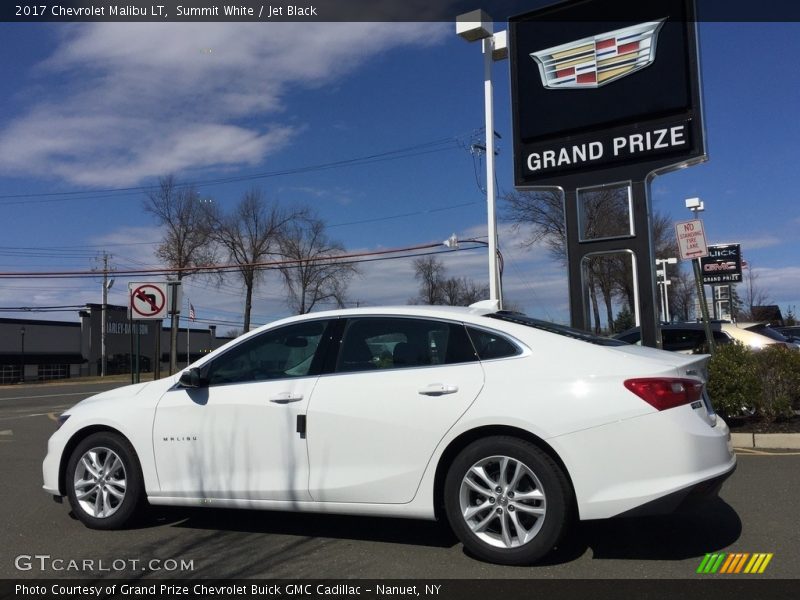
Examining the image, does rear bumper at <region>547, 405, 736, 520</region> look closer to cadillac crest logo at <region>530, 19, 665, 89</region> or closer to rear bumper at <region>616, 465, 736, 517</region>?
rear bumper at <region>616, 465, 736, 517</region>

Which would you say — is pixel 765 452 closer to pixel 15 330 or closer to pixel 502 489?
pixel 502 489

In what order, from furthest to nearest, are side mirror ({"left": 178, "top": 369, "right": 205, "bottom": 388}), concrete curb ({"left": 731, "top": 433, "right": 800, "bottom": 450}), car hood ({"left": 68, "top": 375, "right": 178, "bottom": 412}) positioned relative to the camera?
concrete curb ({"left": 731, "top": 433, "right": 800, "bottom": 450}) → car hood ({"left": 68, "top": 375, "right": 178, "bottom": 412}) → side mirror ({"left": 178, "top": 369, "right": 205, "bottom": 388})

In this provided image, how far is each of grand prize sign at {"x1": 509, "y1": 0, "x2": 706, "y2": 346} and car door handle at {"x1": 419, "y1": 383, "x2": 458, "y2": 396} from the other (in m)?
6.57

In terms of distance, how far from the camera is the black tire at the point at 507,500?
4.13m

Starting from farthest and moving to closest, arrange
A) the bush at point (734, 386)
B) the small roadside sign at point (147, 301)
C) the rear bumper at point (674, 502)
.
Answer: the small roadside sign at point (147, 301)
the bush at point (734, 386)
the rear bumper at point (674, 502)

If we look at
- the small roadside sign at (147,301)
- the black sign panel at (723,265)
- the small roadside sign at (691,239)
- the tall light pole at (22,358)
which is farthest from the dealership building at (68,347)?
the small roadside sign at (691,239)

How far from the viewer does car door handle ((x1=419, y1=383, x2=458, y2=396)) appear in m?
4.45

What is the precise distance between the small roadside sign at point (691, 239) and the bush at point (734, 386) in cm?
180

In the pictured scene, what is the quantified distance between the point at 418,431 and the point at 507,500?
0.68 metres

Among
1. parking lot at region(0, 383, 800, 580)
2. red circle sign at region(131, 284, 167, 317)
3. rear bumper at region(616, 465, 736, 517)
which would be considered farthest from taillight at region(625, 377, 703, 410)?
red circle sign at region(131, 284, 167, 317)

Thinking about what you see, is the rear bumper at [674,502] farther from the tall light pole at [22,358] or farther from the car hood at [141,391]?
the tall light pole at [22,358]

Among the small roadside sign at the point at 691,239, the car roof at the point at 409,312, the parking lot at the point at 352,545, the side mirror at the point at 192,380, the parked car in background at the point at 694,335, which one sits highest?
the small roadside sign at the point at 691,239

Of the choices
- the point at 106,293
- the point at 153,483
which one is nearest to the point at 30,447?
the point at 153,483

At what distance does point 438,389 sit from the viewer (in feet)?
14.7
